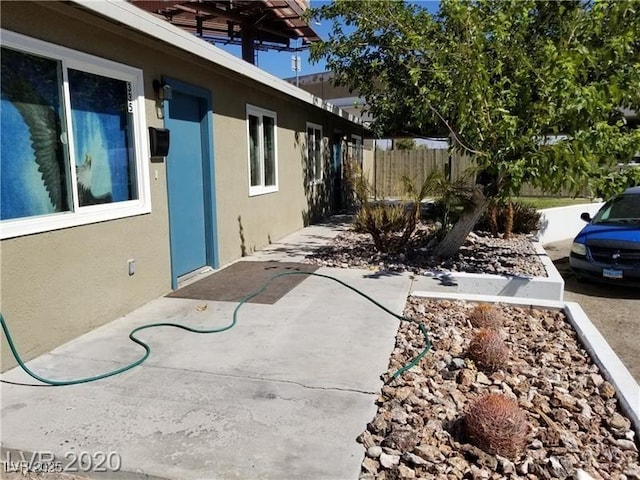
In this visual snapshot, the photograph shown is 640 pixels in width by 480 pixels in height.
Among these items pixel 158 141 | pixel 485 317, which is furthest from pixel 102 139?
pixel 485 317

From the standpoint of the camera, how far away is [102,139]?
4.71m

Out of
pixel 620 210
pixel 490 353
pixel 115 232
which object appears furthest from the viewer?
pixel 620 210

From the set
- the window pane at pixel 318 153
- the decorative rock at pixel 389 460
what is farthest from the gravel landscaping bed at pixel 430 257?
the decorative rock at pixel 389 460

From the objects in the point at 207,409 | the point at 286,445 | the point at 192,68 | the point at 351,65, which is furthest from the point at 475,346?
the point at 351,65

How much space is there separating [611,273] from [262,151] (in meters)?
6.03

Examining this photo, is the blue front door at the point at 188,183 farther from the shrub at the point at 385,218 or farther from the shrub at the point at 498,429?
the shrub at the point at 498,429

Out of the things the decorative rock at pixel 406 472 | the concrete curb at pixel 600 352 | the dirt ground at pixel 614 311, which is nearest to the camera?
the decorative rock at pixel 406 472

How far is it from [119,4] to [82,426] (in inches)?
137

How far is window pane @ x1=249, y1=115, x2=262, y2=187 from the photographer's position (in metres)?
8.33

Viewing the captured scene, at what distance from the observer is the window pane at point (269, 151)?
9062mm

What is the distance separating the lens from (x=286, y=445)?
272 centimetres

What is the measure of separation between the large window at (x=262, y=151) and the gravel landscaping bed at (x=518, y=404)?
4838mm

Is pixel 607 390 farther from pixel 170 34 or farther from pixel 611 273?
pixel 170 34

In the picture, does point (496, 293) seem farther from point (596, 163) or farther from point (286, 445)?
point (286, 445)
